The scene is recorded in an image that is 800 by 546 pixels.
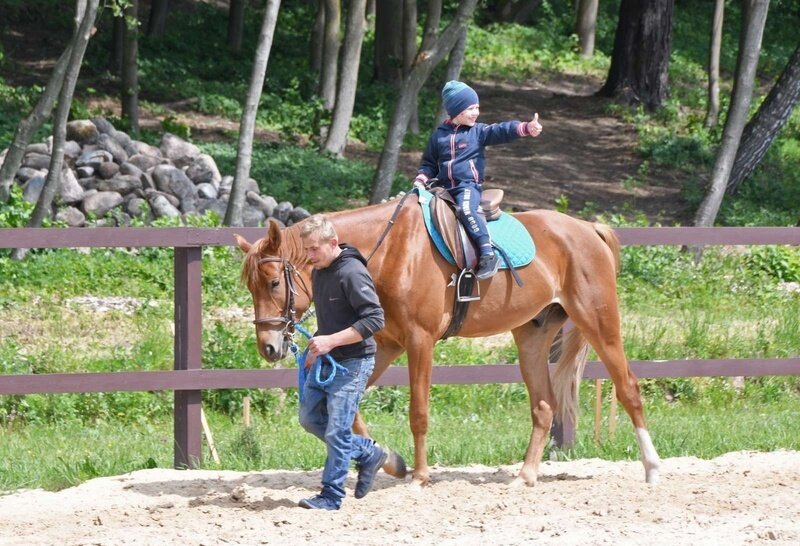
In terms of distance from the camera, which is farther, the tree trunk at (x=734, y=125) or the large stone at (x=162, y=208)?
the large stone at (x=162, y=208)

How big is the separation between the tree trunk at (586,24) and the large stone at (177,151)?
1788cm

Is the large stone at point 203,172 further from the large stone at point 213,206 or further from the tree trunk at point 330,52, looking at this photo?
the tree trunk at point 330,52

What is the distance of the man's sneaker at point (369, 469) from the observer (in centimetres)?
662

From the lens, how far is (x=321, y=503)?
6.41m

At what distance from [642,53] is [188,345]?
2252 cm

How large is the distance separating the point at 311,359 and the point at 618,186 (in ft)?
60.7

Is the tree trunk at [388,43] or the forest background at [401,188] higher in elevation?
the tree trunk at [388,43]

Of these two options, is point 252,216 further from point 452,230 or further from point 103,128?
point 452,230

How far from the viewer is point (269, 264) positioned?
647 cm

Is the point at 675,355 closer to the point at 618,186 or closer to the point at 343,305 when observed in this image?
the point at 343,305

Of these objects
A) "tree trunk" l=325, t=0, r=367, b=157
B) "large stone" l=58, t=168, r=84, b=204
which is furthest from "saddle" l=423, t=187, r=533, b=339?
"tree trunk" l=325, t=0, r=367, b=157

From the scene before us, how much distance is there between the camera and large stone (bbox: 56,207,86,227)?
643 inches

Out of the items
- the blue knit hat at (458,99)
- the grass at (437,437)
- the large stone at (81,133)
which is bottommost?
the grass at (437,437)

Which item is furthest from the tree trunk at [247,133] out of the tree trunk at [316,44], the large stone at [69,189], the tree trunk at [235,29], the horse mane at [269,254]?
the tree trunk at [235,29]
